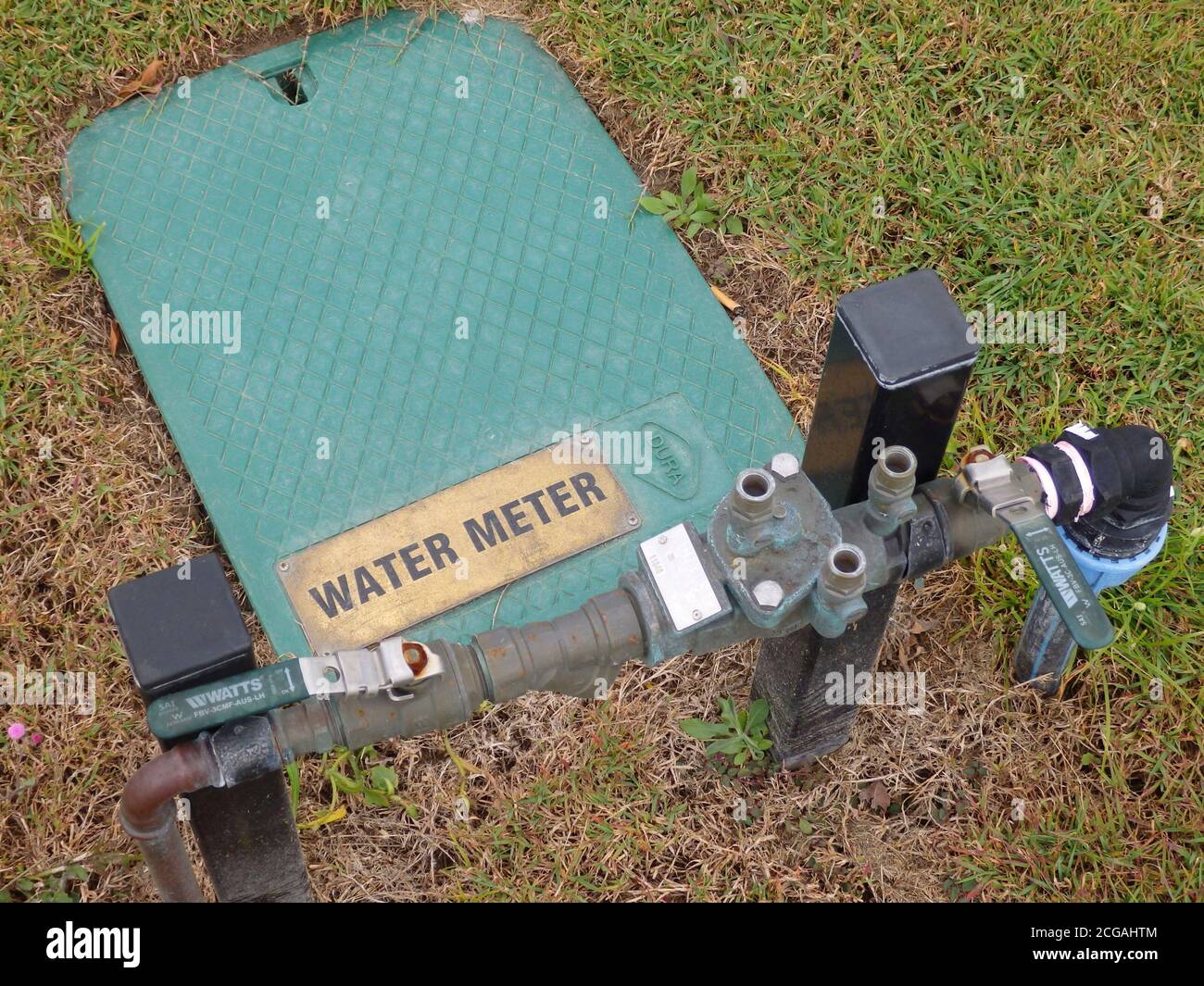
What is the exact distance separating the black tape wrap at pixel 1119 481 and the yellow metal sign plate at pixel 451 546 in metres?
1.10

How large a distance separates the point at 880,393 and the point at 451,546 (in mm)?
1307

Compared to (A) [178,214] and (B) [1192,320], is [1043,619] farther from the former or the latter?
(A) [178,214]

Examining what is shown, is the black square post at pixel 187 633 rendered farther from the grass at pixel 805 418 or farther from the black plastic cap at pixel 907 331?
the black plastic cap at pixel 907 331

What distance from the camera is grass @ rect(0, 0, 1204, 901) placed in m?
2.83

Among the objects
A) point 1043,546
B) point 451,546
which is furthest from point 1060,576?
point 451,546

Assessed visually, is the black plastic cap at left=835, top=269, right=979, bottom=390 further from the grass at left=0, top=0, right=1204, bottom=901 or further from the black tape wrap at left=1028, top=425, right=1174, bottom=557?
the grass at left=0, top=0, right=1204, bottom=901

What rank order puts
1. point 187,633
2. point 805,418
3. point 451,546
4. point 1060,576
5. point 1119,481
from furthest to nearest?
point 805,418
point 451,546
point 1119,481
point 1060,576
point 187,633

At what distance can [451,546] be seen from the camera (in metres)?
3.04

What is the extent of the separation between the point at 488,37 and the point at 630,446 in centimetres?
142

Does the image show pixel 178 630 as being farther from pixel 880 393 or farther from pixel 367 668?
pixel 880 393

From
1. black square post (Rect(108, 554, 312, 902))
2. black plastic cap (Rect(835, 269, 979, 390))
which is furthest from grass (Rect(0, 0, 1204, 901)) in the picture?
black plastic cap (Rect(835, 269, 979, 390))

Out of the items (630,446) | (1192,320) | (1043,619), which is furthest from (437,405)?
(1192,320)

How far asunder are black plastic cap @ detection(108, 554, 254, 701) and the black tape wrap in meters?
1.43

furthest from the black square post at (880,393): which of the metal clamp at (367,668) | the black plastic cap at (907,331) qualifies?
the metal clamp at (367,668)
